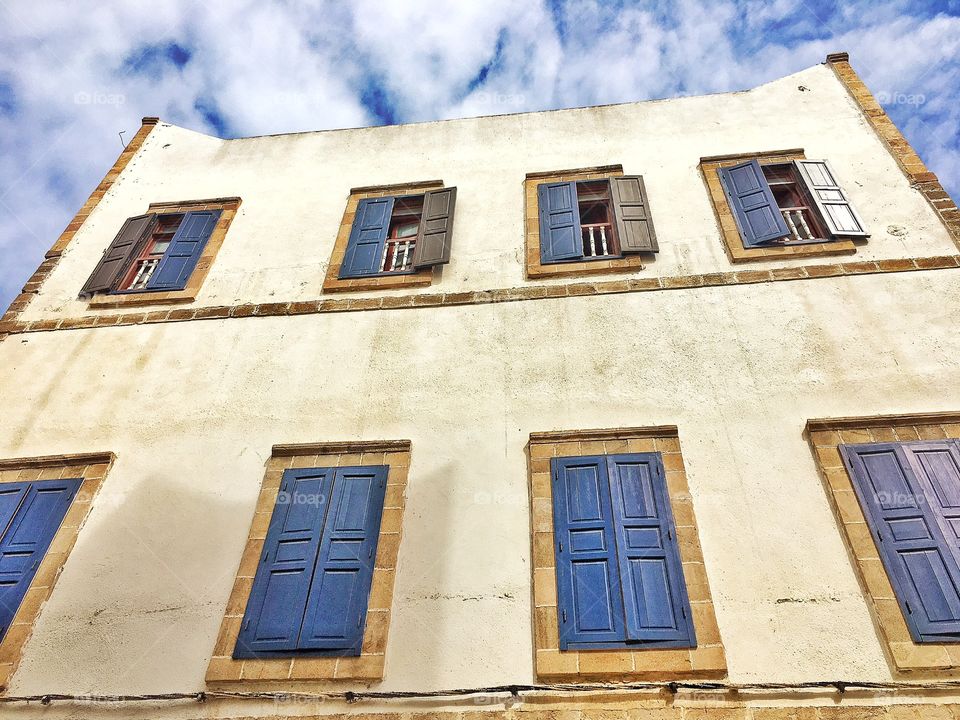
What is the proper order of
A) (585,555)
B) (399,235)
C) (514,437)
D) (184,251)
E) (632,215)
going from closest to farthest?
(585,555), (514,437), (632,215), (184,251), (399,235)

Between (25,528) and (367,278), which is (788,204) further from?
(25,528)

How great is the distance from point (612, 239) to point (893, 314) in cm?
300

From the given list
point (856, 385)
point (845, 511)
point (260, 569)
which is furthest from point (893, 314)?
point (260, 569)

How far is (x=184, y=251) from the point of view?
28.1ft

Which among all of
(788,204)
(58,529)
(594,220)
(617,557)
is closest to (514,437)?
(617,557)

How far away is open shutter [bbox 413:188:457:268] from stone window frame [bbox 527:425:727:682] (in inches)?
110

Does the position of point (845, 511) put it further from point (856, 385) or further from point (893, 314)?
point (893, 314)

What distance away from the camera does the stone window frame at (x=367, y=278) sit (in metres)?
7.75

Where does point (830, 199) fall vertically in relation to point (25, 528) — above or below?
above

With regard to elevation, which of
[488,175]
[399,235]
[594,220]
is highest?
[488,175]

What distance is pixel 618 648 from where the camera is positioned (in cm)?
477

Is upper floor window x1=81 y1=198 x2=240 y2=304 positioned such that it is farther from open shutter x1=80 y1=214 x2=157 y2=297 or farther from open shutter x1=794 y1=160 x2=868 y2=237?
open shutter x1=794 y1=160 x2=868 y2=237

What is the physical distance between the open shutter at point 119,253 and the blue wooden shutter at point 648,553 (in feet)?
20.7

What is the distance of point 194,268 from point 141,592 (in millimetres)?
4152
